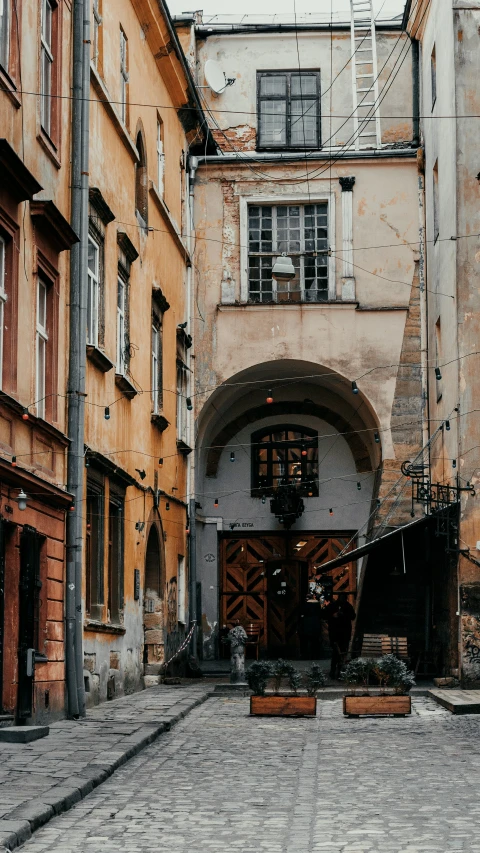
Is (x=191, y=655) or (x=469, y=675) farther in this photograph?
(x=191, y=655)

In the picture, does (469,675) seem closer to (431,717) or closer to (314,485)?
(431,717)

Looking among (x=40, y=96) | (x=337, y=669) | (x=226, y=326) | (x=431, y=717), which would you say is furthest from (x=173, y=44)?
(x=431, y=717)

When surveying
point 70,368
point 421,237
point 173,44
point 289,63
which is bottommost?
point 70,368

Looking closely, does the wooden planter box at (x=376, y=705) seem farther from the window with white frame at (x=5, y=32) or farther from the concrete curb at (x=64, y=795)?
the window with white frame at (x=5, y=32)

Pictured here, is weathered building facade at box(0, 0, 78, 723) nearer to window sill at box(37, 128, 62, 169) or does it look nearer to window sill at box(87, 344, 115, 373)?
window sill at box(37, 128, 62, 169)

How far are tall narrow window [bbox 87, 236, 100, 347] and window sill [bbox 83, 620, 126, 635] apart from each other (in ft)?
12.2

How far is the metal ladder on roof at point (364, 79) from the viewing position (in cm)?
3027

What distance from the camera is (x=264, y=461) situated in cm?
3331

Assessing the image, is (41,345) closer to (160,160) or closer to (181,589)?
(160,160)

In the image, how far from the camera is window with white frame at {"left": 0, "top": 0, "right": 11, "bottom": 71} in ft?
45.8

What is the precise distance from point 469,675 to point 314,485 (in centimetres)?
1064

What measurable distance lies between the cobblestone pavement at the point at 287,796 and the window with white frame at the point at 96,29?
9.38 meters

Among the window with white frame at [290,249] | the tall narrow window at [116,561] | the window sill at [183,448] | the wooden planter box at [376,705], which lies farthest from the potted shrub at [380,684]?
the window with white frame at [290,249]

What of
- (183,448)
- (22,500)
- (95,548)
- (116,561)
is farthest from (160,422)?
(22,500)
